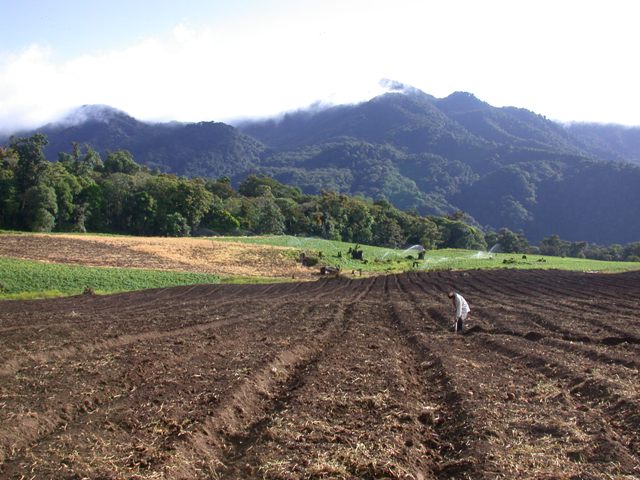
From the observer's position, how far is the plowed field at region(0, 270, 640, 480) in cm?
627

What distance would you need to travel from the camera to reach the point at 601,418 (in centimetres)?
784

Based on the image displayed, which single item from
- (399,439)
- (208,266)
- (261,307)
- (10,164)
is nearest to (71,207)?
(10,164)

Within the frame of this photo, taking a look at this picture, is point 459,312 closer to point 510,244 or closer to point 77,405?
point 77,405

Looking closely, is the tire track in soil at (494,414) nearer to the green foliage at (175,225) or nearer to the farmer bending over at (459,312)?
the farmer bending over at (459,312)

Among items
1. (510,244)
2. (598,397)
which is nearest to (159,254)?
(598,397)

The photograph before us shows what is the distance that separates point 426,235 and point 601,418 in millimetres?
102967

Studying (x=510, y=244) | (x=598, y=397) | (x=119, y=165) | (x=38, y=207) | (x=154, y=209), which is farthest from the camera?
(x=510, y=244)

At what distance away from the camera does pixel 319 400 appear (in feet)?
28.2

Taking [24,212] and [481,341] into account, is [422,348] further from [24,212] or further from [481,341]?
[24,212]

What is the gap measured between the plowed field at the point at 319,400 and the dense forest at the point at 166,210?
61.2 m

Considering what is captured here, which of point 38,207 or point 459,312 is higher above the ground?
point 38,207

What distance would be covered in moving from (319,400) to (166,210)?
76.9 meters

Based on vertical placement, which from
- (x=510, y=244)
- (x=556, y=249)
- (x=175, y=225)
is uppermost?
(x=175, y=225)

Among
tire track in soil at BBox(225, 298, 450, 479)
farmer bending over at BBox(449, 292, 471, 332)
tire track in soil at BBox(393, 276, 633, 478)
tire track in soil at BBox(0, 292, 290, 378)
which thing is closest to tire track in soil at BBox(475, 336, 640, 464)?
tire track in soil at BBox(393, 276, 633, 478)
